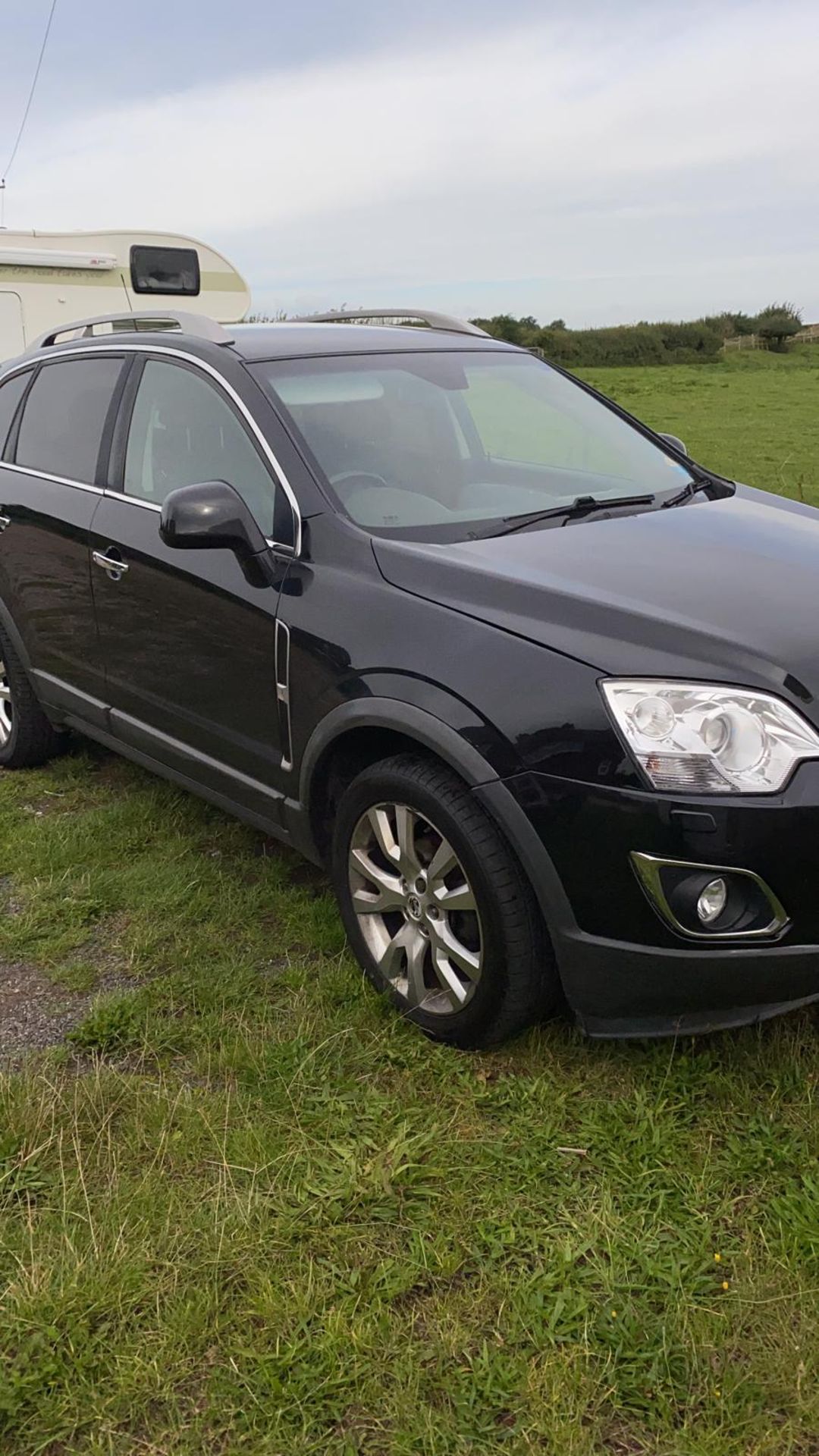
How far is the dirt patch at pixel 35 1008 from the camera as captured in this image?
10.0ft

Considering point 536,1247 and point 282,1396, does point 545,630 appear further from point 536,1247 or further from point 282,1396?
point 282,1396

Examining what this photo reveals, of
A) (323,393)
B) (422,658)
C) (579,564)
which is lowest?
(422,658)

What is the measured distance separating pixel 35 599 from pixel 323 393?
1584 millimetres

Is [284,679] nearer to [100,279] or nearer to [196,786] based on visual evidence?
[196,786]

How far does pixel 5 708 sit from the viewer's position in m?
5.04

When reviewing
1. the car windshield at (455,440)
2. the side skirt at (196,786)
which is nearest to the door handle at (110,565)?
the side skirt at (196,786)

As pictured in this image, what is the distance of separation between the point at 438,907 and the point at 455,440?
63.6 inches

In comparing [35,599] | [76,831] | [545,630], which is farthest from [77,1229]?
[35,599]

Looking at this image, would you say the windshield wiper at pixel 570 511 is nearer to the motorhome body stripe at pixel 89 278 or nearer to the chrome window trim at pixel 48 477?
the chrome window trim at pixel 48 477

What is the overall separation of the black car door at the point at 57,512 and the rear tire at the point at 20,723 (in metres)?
0.19

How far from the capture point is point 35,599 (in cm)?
449

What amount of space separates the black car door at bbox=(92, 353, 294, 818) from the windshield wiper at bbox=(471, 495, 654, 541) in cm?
59

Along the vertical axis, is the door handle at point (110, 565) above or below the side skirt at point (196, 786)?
above

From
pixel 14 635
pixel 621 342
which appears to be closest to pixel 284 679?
pixel 14 635
